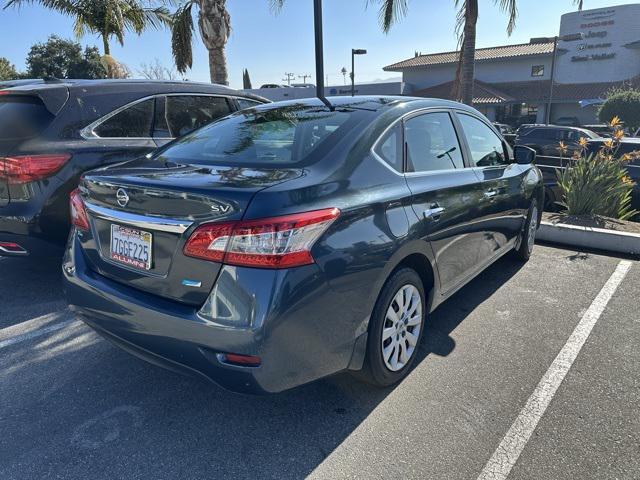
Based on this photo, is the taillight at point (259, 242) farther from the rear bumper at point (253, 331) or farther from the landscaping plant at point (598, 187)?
the landscaping plant at point (598, 187)

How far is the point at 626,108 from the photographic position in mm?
27125

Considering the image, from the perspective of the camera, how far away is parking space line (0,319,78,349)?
326 centimetres

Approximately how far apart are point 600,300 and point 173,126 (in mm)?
4344

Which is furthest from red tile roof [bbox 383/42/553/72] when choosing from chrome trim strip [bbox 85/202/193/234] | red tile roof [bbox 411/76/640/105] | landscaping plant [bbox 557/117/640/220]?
chrome trim strip [bbox 85/202/193/234]

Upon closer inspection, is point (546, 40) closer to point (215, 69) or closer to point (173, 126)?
point (215, 69)

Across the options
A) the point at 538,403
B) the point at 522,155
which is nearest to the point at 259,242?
the point at 538,403

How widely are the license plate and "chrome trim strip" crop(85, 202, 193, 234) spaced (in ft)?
0.13

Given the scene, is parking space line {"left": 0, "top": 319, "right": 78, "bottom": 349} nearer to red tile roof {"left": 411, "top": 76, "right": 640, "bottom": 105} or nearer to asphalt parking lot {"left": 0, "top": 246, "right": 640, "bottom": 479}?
asphalt parking lot {"left": 0, "top": 246, "right": 640, "bottom": 479}

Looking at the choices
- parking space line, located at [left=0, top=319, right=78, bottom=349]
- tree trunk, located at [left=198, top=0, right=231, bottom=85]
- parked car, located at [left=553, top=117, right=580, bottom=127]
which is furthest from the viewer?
parked car, located at [left=553, top=117, right=580, bottom=127]

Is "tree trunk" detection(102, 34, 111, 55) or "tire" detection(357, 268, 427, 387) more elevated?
"tree trunk" detection(102, 34, 111, 55)

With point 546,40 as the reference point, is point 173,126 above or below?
below

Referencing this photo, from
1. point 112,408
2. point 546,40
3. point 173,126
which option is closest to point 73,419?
point 112,408

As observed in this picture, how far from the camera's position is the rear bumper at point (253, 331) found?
6.37 feet

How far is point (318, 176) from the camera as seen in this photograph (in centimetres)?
225
